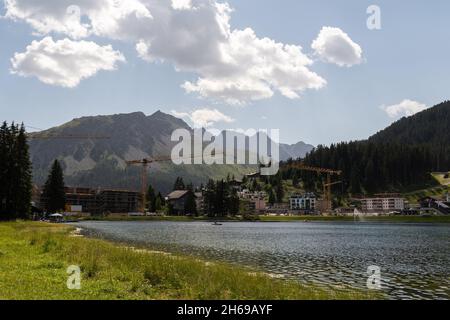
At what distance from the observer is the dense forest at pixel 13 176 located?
310 feet

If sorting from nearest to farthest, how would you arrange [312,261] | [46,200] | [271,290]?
[271,290], [312,261], [46,200]

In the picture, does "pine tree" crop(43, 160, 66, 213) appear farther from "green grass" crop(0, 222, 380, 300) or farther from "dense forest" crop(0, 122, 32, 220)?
"green grass" crop(0, 222, 380, 300)

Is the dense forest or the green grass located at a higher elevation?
the dense forest

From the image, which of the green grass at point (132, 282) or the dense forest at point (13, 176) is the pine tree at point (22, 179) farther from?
the green grass at point (132, 282)

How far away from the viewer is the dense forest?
310 feet

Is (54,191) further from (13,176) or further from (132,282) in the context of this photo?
(132,282)

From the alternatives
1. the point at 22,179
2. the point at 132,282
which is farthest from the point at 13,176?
the point at 132,282

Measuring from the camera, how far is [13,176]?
9625 centimetres

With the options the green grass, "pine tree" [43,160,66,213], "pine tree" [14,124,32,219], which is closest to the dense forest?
"pine tree" [14,124,32,219]

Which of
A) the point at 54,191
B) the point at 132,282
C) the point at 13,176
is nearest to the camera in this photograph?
the point at 132,282

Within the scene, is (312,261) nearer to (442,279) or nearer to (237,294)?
(442,279)
